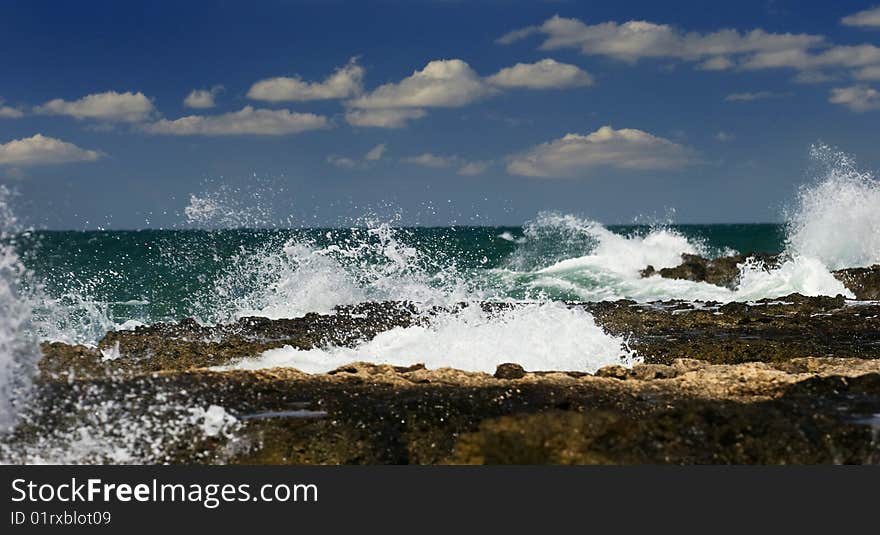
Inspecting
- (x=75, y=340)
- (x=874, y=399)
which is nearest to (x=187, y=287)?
(x=75, y=340)

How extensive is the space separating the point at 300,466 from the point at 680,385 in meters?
3.82

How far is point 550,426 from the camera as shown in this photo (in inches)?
232

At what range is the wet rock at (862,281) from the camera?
21047 mm

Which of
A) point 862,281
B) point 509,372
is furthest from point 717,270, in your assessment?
point 509,372

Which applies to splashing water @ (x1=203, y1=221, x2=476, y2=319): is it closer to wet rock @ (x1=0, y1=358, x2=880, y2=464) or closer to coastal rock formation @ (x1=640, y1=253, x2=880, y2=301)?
coastal rock formation @ (x1=640, y1=253, x2=880, y2=301)

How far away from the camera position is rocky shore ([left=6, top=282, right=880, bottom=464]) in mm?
5996

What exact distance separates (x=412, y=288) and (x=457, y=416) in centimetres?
1292

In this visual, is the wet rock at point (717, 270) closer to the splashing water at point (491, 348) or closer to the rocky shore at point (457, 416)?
the splashing water at point (491, 348)

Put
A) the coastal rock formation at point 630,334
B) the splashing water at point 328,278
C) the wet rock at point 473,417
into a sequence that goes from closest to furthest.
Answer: the wet rock at point 473,417
the coastal rock formation at point 630,334
the splashing water at point 328,278

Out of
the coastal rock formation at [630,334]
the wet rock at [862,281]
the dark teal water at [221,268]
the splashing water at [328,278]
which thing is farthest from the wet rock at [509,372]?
the wet rock at [862,281]

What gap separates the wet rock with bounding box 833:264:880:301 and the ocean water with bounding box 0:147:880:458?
0.99ft

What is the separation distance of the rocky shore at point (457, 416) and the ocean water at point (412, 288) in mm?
318

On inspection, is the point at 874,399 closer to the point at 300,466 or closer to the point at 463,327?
the point at 300,466

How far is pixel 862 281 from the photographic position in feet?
71.5
